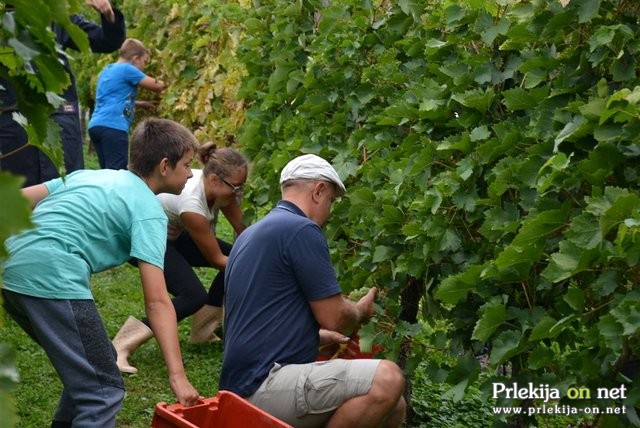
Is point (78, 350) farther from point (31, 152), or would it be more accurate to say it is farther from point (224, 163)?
point (31, 152)

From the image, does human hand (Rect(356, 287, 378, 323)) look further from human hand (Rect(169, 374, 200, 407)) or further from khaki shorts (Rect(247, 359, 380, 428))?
human hand (Rect(169, 374, 200, 407))

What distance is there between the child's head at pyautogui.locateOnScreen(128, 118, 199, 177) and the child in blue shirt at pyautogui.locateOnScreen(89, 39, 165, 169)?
5099mm

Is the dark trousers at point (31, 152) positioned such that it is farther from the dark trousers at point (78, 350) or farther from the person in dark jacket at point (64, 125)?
the dark trousers at point (78, 350)

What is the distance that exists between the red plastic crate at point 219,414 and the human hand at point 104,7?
3895 millimetres

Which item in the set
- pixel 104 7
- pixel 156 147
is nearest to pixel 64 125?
pixel 104 7

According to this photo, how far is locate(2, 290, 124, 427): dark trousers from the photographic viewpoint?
3.92 metres

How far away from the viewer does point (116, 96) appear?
959 centimetres

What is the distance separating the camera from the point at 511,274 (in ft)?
11.2

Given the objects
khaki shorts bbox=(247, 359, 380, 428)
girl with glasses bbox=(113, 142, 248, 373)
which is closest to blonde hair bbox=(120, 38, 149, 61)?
girl with glasses bbox=(113, 142, 248, 373)

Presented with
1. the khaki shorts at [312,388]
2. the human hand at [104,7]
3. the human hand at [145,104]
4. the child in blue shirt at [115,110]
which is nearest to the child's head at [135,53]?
the child in blue shirt at [115,110]

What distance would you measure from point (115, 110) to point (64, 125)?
2.38 meters

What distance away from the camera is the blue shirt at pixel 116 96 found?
9.55 m

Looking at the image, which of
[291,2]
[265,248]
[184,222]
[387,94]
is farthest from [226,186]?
[265,248]

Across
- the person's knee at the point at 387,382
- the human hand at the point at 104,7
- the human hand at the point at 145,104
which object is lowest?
the human hand at the point at 145,104
